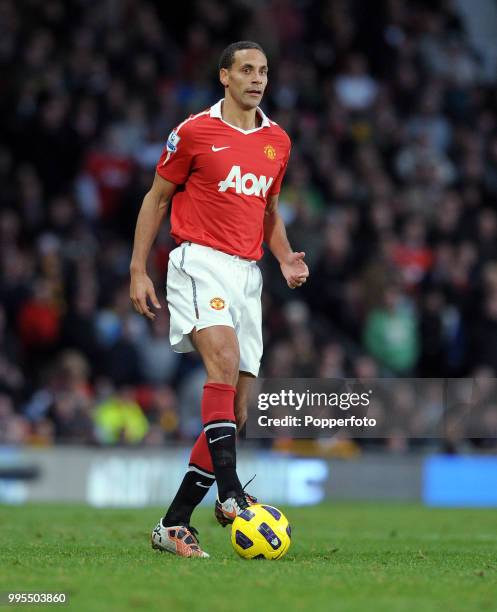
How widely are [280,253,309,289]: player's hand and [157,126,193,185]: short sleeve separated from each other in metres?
0.70

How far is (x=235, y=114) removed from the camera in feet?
24.0

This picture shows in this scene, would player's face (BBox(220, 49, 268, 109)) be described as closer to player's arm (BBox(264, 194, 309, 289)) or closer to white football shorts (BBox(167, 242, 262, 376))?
player's arm (BBox(264, 194, 309, 289))

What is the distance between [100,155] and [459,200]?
464 centimetres

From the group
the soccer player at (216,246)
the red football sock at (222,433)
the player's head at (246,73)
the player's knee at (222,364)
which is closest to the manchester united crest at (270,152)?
the soccer player at (216,246)

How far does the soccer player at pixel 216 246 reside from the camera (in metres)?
6.93

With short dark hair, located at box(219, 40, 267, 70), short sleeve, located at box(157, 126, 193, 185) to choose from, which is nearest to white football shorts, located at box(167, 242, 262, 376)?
short sleeve, located at box(157, 126, 193, 185)

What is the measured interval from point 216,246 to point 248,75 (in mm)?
878

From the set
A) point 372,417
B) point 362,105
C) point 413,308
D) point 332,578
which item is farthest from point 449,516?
point 362,105

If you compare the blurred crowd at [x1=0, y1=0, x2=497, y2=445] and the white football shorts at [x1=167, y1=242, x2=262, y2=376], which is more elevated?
the blurred crowd at [x1=0, y1=0, x2=497, y2=445]

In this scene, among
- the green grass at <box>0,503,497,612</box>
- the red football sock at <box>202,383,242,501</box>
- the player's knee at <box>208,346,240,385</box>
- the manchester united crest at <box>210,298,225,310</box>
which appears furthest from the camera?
the manchester united crest at <box>210,298,225,310</box>

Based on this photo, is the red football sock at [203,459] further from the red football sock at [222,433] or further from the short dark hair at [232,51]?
the short dark hair at [232,51]

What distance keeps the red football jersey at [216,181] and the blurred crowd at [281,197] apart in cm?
753

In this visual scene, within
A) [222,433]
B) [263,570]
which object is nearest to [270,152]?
[222,433]

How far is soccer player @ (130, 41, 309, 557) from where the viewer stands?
22.7 feet
